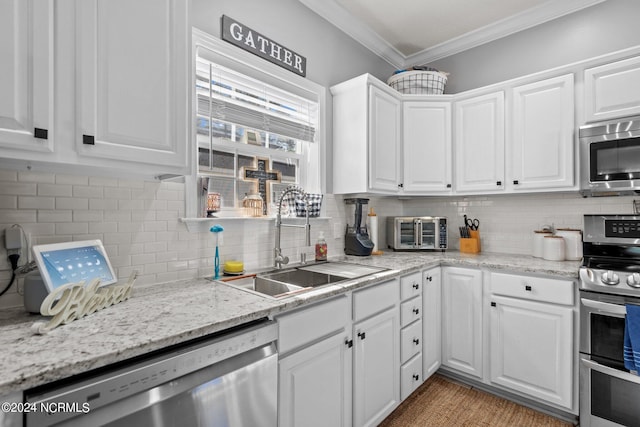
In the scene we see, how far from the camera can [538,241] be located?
8.53 feet

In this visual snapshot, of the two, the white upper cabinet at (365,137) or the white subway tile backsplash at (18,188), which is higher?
the white upper cabinet at (365,137)

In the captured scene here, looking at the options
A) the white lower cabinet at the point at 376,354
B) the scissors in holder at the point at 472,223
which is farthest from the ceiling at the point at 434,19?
the white lower cabinet at the point at 376,354

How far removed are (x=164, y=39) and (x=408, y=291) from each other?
195 cm

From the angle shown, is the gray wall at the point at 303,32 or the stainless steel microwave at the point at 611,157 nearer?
the gray wall at the point at 303,32

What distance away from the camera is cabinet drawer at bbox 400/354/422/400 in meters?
2.15

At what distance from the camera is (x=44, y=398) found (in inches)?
29.5

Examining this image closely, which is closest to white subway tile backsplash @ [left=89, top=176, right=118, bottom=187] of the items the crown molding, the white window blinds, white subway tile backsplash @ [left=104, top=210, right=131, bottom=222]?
white subway tile backsplash @ [left=104, top=210, right=131, bottom=222]

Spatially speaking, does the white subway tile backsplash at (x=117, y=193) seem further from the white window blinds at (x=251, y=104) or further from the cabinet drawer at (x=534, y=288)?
the cabinet drawer at (x=534, y=288)

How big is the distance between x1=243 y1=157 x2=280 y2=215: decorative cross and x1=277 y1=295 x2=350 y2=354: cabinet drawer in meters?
0.92

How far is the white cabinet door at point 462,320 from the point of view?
7.89 ft

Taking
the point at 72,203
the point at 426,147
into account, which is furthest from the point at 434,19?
the point at 72,203

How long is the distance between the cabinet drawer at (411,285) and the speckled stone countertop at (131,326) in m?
0.46

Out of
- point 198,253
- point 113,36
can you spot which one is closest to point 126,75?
point 113,36

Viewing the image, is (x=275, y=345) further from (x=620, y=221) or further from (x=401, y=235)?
(x=620, y=221)
